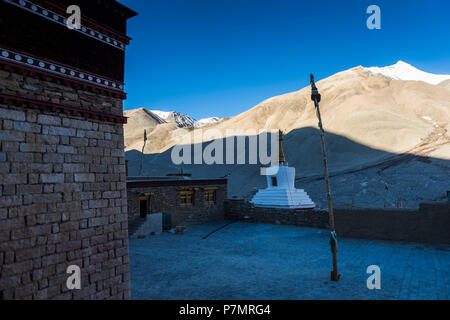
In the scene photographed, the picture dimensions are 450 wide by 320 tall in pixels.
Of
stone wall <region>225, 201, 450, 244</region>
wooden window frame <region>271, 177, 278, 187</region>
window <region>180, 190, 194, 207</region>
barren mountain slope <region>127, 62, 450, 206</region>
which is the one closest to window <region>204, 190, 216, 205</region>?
window <region>180, 190, 194, 207</region>

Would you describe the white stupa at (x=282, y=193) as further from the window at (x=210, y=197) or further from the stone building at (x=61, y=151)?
the stone building at (x=61, y=151)

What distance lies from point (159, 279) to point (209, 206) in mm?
13712

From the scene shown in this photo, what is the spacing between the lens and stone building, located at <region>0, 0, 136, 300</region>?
20.6 feet

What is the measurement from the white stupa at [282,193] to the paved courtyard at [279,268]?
599cm

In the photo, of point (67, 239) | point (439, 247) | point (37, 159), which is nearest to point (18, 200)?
point (37, 159)

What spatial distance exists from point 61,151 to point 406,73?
174113 millimetres

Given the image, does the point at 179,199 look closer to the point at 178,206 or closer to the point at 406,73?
the point at 178,206

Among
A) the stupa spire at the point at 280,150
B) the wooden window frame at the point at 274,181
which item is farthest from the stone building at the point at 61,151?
the wooden window frame at the point at 274,181

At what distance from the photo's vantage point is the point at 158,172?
77.9 m

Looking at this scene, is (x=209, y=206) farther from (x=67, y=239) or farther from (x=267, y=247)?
(x=67, y=239)

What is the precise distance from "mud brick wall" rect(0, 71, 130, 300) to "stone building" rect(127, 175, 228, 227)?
11888 millimetres

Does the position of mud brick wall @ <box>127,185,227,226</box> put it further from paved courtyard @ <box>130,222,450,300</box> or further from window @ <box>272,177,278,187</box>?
window @ <box>272,177,278,187</box>

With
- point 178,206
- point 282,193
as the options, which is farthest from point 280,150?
point 178,206

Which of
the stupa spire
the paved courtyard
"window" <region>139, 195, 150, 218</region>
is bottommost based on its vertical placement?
the paved courtyard
